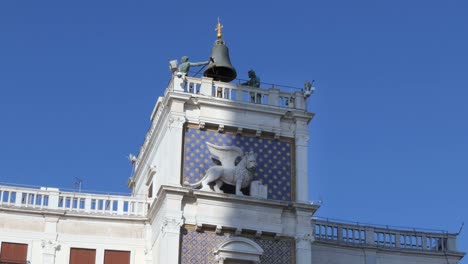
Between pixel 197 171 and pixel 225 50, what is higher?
pixel 225 50

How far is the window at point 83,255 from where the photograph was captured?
3853 cm

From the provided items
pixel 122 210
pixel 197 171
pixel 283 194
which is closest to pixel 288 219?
pixel 283 194

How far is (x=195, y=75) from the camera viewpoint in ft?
133

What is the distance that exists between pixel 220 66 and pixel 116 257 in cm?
872

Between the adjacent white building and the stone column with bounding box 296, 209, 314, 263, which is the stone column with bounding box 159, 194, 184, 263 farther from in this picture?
the stone column with bounding box 296, 209, 314, 263

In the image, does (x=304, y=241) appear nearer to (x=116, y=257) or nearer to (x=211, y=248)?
(x=211, y=248)

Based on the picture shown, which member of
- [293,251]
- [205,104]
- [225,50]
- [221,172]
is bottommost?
[293,251]

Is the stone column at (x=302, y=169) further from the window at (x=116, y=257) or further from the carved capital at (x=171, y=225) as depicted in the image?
the window at (x=116, y=257)

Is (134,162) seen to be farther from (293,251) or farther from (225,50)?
(293,251)

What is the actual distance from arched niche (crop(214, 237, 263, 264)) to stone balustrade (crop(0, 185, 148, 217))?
4111 mm

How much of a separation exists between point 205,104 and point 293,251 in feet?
20.5

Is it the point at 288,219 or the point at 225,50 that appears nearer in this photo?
the point at 288,219

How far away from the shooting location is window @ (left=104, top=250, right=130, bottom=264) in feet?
127

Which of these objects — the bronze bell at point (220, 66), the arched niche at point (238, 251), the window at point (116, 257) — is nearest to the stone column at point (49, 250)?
the window at point (116, 257)
